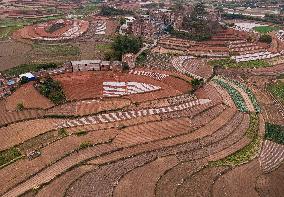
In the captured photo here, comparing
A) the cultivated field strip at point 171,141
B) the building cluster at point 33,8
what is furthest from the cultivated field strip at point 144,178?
the building cluster at point 33,8

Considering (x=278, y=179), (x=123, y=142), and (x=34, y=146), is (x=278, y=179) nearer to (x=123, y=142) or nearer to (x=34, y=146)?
(x=123, y=142)

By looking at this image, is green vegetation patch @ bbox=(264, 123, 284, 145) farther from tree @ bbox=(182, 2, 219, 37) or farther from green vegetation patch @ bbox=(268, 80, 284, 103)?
tree @ bbox=(182, 2, 219, 37)

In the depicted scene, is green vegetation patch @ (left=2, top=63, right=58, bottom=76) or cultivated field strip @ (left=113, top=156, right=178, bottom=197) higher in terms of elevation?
green vegetation patch @ (left=2, top=63, right=58, bottom=76)

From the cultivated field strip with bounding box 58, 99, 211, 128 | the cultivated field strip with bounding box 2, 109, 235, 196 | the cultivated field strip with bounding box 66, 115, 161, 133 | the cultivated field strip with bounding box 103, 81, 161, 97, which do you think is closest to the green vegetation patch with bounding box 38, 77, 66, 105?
the cultivated field strip with bounding box 58, 99, 211, 128

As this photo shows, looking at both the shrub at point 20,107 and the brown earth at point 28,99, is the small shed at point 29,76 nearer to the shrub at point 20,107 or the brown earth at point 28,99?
the brown earth at point 28,99

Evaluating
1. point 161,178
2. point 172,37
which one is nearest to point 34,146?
point 161,178

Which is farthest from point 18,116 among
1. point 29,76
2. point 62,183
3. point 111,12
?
point 111,12

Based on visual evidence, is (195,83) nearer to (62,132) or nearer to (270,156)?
(270,156)
